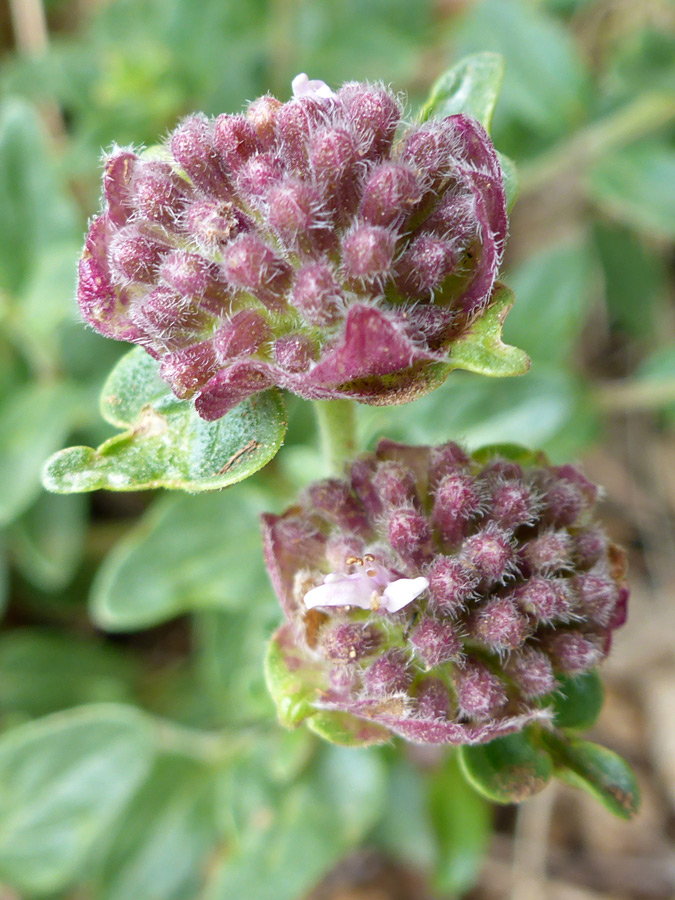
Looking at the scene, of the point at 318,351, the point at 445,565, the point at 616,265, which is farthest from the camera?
the point at 616,265

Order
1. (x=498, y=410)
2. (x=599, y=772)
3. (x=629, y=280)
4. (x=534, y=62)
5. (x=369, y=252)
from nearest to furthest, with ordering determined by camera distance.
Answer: (x=369, y=252), (x=599, y=772), (x=498, y=410), (x=534, y=62), (x=629, y=280)

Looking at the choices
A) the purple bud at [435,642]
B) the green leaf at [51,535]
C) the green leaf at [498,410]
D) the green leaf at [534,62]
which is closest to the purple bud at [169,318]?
the purple bud at [435,642]

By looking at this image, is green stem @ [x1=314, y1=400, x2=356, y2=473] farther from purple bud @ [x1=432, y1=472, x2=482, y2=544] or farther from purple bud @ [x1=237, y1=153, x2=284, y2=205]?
purple bud @ [x1=237, y1=153, x2=284, y2=205]

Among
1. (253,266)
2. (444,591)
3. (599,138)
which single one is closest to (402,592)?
(444,591)

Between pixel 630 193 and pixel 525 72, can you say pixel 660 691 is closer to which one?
pixel 630 193

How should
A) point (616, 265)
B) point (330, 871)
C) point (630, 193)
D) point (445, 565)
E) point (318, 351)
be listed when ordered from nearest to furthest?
point (318, 351) → point (445, 565) → point (630, 193) → point (330, 871) → point (616, 265)

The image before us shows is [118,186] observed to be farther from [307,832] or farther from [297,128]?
[307,832]

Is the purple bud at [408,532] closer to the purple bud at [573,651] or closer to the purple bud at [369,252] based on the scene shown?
the purple bud at [573,651]

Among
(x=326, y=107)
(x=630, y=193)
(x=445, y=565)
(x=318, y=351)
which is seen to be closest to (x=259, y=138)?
(x=326, y=107)
